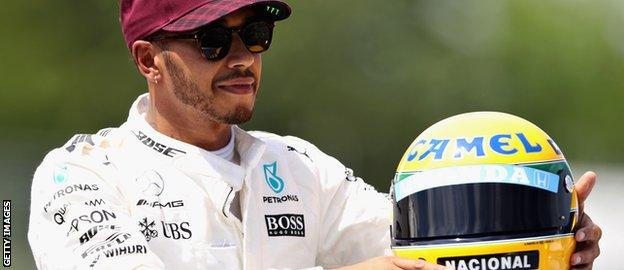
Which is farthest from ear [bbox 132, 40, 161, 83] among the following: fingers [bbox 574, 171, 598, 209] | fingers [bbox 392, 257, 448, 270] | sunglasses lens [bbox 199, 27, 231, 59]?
fingers [bbox 574, 171, 598, 209]

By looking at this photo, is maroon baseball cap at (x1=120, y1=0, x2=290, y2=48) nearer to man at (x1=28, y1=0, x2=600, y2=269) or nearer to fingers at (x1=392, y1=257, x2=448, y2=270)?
man at (x1=28, y1=0, x2=600, y2=269)

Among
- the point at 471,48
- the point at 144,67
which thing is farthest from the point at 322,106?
the point at 144,67

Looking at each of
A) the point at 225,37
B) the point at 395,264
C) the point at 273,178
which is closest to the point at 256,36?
the point at 225,37

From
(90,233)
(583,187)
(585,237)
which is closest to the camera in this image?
(585,237)

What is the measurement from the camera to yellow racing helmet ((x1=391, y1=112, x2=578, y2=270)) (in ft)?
12.5

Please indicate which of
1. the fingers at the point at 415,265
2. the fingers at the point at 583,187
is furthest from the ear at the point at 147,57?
the fingers at the point at 583,187

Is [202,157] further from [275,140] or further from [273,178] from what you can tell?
[275,140]

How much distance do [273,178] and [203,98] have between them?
0.39 metres

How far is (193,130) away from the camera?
4621mm

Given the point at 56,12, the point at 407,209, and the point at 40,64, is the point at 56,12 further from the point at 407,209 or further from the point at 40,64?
the point at 407,209

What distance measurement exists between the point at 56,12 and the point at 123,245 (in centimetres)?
1134

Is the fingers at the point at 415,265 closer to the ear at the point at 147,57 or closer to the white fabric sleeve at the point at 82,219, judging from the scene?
the white fabric sleeve at the point at 82,219

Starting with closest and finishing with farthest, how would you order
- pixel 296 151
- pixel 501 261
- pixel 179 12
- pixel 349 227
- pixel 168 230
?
pixel 501 261
pixel 168 230
pixel 179 12
pixel 349 227
pixel 296 151

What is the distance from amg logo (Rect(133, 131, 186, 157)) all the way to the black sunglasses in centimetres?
34
